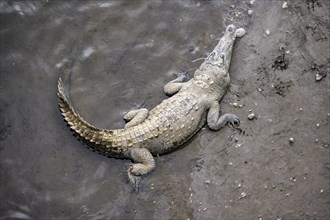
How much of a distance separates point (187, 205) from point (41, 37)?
10.8 ft

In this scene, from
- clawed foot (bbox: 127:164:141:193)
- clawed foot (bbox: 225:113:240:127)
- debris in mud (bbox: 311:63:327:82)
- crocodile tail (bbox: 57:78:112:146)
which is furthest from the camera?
debris in mud (bbox: 311:63:327:82)

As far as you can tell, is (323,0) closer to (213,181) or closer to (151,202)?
(213,181)

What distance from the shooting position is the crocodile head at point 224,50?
269 inches

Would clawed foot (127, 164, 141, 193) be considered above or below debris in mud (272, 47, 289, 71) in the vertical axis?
→ below

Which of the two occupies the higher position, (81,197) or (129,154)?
(129,154)

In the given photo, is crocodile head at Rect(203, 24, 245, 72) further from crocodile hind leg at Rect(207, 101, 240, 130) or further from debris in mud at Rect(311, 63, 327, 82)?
debris in mud at Rect(311, 63, 327, 82)

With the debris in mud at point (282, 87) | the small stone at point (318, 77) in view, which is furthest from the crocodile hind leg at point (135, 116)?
the small stone at point (318, 77)

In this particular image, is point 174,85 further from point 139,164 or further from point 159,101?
point 139,164

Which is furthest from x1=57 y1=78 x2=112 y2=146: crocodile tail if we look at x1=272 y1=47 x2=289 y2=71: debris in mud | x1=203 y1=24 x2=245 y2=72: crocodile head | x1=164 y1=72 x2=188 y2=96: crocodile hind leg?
x1=272 y1=47 x2=289 y2=71: debris in mud

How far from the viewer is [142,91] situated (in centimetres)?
688

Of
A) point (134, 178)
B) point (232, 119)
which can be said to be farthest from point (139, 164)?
point (232, 119)

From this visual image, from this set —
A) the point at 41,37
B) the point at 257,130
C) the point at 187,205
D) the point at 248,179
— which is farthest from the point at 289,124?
the point at 41,37

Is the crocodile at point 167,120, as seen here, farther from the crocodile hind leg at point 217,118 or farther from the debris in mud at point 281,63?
the debris in mud at point 281,63

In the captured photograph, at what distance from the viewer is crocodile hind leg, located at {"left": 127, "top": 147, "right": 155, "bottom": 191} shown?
6449 millimetres
